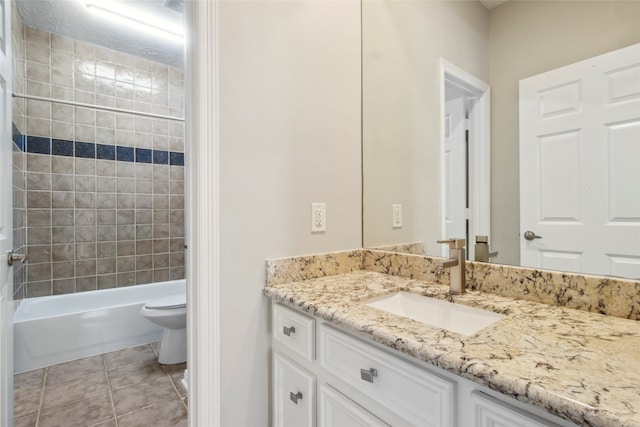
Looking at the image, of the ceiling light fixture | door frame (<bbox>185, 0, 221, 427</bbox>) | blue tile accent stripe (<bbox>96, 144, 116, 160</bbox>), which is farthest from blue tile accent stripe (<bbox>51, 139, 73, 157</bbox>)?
door frame (<bbox>185, 0, 221, 427</bbox>)

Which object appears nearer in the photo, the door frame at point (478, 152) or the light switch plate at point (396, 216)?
the door frame at point (478, 152)

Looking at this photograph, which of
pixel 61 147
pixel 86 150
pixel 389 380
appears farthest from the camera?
pixel 86 150

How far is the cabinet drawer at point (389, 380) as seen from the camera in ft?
2.17

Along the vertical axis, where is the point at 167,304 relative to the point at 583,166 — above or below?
below

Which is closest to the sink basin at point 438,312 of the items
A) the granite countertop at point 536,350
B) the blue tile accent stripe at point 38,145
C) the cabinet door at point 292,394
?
the granite countertop at point 536,350

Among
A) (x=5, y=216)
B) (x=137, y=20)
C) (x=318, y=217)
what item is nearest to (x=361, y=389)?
(x=318, y=217)

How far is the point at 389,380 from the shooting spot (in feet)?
2.49

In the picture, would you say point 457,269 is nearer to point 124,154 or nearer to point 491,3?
point 491,3

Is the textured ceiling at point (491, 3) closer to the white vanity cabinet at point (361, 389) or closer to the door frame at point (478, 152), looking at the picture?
the door frame at point (478, 152)

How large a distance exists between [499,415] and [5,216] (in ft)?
5.15

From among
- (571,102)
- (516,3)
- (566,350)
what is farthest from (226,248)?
(516,3)

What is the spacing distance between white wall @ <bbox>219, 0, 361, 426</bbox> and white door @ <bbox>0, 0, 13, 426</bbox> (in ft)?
2.44

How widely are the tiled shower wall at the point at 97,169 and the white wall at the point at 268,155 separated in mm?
2242

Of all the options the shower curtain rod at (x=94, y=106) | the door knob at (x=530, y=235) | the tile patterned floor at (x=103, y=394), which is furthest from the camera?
the shower curtain rod at (x=94, y=106)
